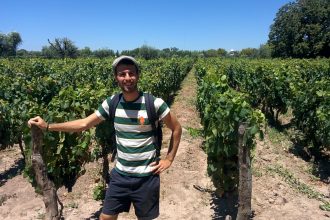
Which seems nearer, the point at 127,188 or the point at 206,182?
the point at 127,188

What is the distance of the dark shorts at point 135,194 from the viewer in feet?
11.5

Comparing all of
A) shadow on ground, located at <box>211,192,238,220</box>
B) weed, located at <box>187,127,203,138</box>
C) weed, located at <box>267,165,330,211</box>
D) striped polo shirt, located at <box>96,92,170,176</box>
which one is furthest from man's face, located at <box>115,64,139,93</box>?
weed, located at <box>187,127,203,138</box>

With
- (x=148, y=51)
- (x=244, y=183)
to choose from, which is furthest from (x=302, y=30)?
(x=244, y=183)

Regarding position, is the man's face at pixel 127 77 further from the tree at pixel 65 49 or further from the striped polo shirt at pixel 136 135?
the tree at pixel 65 49

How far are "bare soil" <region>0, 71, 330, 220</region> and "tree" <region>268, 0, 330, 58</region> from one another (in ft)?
151

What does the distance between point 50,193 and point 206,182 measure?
3.64m

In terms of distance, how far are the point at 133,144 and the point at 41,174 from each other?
1.08 m

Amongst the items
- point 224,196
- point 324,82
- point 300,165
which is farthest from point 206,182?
point 324,82

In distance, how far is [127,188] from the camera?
3520mm

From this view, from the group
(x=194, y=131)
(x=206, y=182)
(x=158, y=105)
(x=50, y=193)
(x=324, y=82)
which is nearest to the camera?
(x=158, y=105)

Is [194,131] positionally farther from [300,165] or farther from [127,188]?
[127,188]

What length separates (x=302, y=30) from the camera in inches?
2088

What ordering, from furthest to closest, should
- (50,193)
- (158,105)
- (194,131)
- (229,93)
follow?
(194,131) < (229,93) < (50,193) < (158,105)

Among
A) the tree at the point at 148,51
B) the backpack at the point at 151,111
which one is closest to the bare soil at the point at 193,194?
the backpack at the point at 151,111
